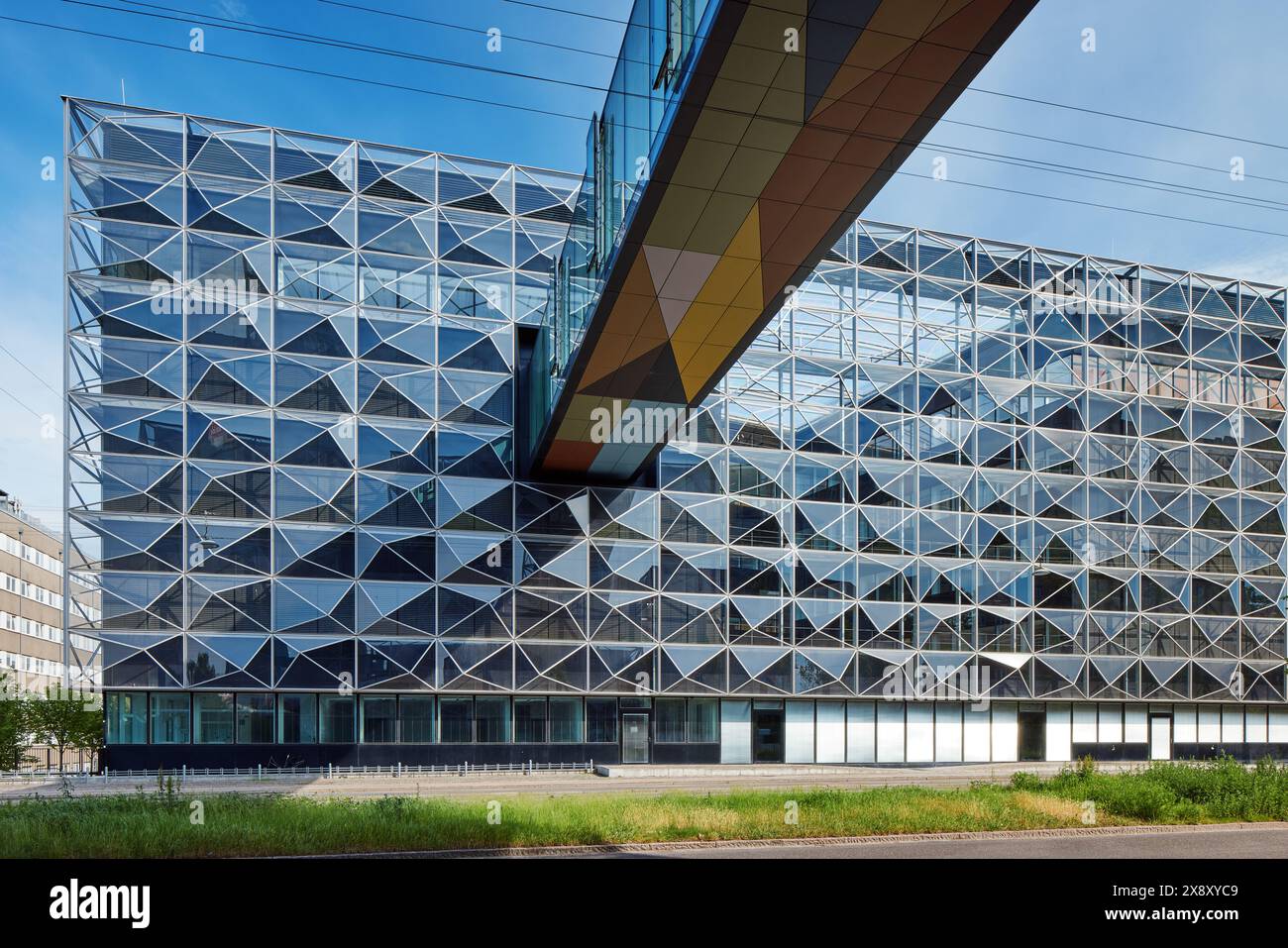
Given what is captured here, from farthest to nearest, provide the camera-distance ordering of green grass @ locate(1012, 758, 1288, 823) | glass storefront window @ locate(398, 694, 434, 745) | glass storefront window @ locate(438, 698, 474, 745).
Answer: glass storefront window @ locate(438, 698, 474, 745)
glass storefront window @ locate(398, 694, 434, 745)
green grass @ locate(1012, 758, 1288, 823)

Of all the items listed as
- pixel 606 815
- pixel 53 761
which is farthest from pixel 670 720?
pixel 53 761

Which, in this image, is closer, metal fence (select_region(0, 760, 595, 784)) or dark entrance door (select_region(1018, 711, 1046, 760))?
metal fence (select_region(0, 760, 595, 784))

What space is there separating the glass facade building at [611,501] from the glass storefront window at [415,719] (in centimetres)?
13

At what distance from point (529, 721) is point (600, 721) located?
249cm

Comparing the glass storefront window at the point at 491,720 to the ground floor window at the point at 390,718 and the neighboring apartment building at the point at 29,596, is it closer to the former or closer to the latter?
the ground floor window at the point at 390,718

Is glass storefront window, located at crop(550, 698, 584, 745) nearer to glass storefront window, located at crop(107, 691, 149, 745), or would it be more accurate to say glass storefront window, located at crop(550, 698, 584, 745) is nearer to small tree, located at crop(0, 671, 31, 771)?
glass storefront window, located at crop(107, 691, 149, 745)

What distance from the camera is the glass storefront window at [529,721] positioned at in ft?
104

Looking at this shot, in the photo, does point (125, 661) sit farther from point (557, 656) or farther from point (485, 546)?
point (557, 656)

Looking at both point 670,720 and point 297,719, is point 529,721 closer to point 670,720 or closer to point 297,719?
point 670,720

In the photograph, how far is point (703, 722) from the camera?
33.4 m

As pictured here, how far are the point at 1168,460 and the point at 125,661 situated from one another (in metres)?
40.2

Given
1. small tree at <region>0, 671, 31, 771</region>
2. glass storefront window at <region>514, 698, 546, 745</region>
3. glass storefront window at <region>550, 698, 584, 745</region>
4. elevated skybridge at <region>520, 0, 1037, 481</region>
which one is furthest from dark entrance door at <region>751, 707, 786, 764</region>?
small tree at <region>0, 671, 31, 771</region>

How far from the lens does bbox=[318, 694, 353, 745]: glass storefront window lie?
2998 centimetres

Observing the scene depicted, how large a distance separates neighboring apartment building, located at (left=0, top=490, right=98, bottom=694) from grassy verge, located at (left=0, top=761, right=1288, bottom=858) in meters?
62.7
